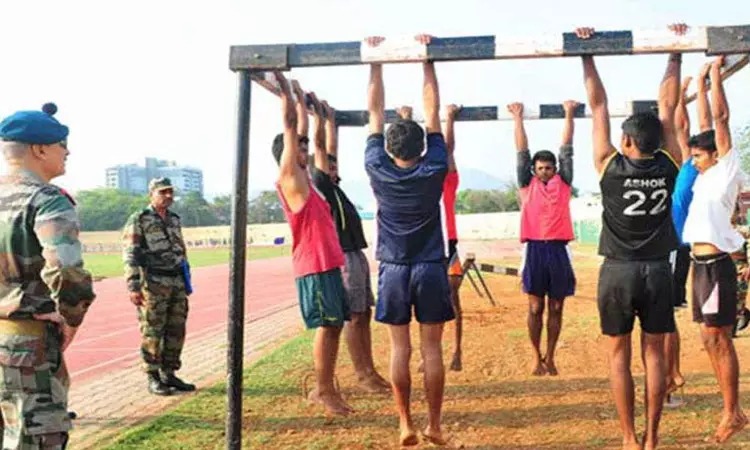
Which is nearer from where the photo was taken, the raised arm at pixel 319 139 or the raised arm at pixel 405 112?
the raised arm at pixel 319 139

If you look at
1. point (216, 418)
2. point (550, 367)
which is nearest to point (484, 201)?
point (550, 367)

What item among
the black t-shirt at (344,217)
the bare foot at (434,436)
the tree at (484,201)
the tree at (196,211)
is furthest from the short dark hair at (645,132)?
the tree at (196,211)

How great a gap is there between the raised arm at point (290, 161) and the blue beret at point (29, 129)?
2.14 m

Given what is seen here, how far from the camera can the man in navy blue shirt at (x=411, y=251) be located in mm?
4676

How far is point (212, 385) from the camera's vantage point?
23.9 feet

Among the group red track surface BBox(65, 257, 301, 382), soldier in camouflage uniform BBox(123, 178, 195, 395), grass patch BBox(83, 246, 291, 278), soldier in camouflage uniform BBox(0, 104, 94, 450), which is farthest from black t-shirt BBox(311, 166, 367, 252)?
grass patch BBox(83, 246, 291, 278)

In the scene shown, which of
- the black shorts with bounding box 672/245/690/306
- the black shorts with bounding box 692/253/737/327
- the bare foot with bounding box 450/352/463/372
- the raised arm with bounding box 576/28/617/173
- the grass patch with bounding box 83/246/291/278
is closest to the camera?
the raised arm with bounding box 576/28/617/173

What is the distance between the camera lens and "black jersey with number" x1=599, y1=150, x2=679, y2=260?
424 cm

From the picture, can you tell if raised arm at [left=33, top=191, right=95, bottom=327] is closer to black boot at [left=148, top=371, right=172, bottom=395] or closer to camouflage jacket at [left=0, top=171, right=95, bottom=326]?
camouflage jacket at [left=0, top=171, right=95, bottom=326]

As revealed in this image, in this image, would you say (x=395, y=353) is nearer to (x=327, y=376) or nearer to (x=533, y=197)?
(x=327, y=376)

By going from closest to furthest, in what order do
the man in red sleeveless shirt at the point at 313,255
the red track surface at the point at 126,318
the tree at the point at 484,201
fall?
the man in red sleeveless shirt at the point at 313,255 → the red track surface at the point at 126,318 → the tree at the point at 484,201

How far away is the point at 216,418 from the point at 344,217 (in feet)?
6.78

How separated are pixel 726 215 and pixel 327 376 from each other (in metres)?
3.18

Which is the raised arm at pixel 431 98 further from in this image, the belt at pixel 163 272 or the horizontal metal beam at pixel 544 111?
the belt at pixel 163 272
